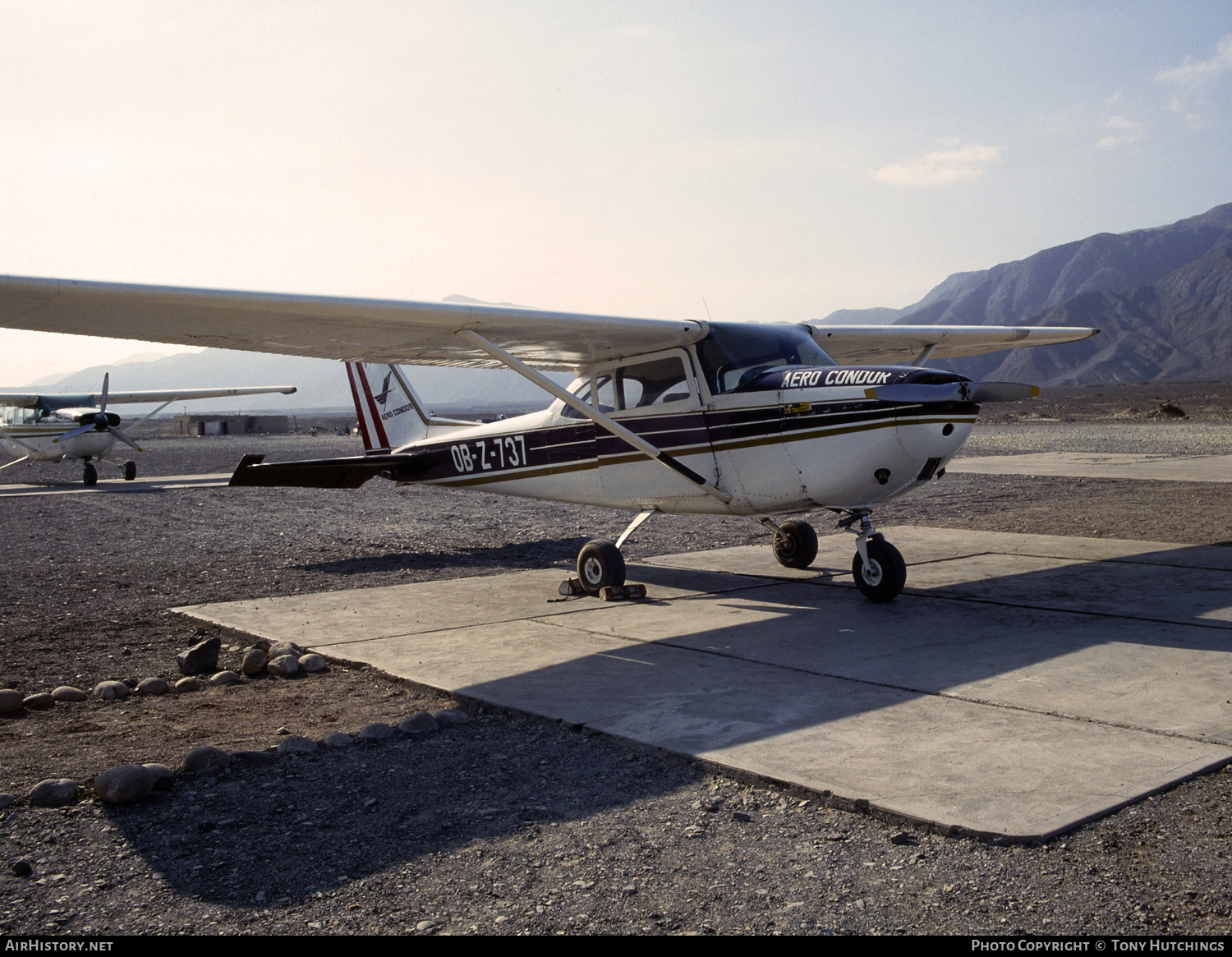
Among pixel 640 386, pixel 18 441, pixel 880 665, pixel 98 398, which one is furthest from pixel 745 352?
pixel 98 398

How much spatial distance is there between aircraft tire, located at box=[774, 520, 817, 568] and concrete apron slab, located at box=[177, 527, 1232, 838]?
224 millimetres

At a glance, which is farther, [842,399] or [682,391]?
[682,391]

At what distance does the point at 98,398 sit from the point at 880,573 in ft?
93.7

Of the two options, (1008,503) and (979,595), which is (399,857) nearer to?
(979,595)

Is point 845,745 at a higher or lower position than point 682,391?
lower

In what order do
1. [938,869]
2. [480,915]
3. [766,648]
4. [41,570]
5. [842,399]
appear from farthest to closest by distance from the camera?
[41,570], [842,399], [766,648], [938,869], [480,915]

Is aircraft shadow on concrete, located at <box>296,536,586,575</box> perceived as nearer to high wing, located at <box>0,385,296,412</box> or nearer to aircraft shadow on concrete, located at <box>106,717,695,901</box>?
aircraft shadow on concrete, located at <box>106,717,695,901</box>

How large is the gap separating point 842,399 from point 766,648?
7.20 feet

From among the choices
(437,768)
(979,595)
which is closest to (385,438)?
(979,595)

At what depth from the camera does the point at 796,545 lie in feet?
31.1

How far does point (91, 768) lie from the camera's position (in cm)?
436

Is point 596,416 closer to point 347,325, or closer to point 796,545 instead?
point 347,325

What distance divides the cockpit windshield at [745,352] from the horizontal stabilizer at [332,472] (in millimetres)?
4359

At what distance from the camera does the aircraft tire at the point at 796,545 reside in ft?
31.1
